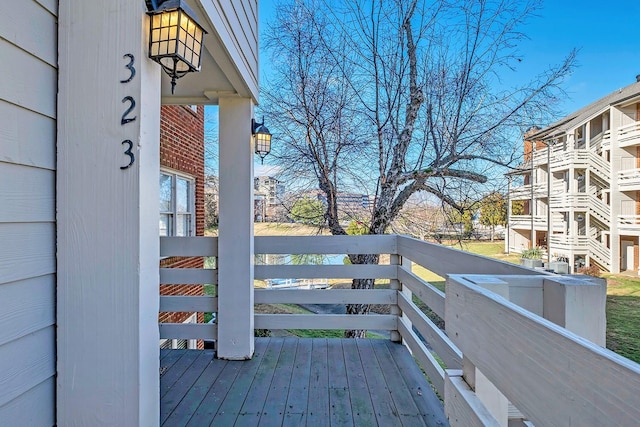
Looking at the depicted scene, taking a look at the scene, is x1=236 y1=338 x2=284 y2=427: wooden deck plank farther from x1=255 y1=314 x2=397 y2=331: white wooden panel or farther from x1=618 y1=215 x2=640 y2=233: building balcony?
x1=618 y1=215 x2=640 y2=233: building balcony

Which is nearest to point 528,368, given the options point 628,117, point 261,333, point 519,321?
point 519,321

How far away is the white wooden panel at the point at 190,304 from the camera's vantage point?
286 cm

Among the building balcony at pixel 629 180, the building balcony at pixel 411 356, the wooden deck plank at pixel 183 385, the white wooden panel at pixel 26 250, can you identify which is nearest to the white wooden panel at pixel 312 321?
the building balcony at pixel 411 356

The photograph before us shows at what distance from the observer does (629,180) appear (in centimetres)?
1085

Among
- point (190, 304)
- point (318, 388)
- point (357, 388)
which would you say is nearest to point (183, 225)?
point (190, 304)

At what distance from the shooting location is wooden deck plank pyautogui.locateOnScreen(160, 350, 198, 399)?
7.55 ft

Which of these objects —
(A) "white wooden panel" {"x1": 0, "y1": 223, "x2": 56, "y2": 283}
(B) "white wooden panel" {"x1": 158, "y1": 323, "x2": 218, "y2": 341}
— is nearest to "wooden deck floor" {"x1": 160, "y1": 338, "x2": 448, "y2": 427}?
(B) "white wooden panel" {"x1": 158, "y1": 323, "x2": 218, "y2": 341}

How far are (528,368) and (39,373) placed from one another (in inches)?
50.8

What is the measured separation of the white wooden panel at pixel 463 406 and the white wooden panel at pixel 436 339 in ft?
1.88

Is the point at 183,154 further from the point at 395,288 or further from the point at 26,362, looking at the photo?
the point at 26,362

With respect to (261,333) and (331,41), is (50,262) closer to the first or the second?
(261,333)

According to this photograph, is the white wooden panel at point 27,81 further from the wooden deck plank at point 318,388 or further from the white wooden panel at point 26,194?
the wooden deck plank at point 318,388

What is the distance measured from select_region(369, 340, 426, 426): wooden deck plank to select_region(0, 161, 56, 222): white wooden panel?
1944 mm

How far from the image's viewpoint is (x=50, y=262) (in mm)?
1040
